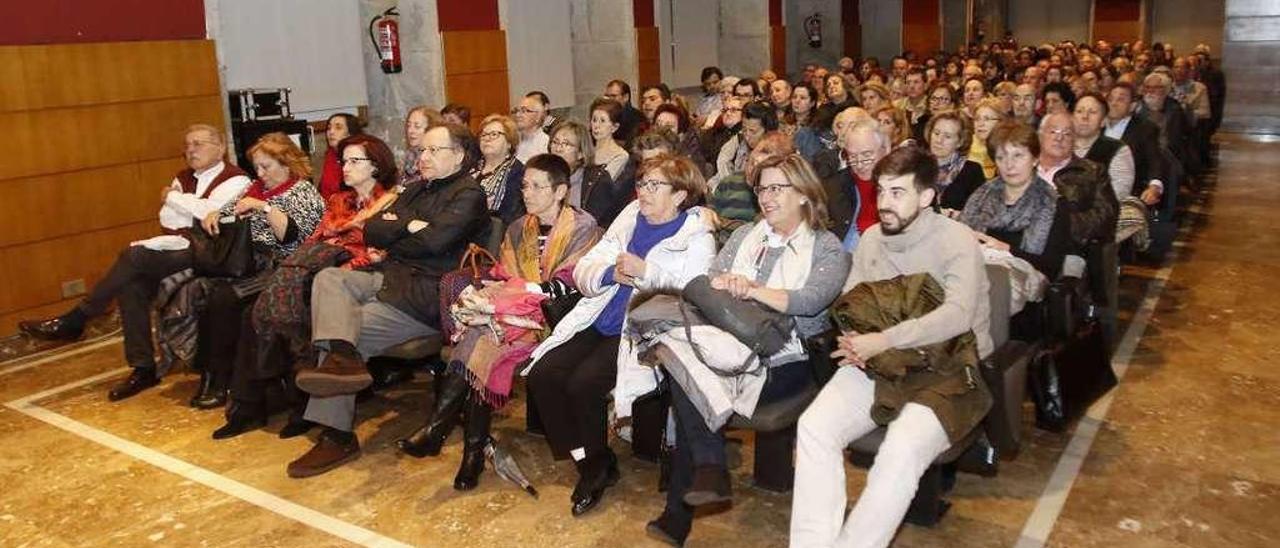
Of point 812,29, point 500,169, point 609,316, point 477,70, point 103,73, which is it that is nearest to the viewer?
point 609,316

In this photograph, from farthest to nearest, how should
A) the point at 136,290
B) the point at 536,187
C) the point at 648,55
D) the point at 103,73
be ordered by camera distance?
the point at 648,55, the point at 103,73, the point at 136,290, the point at 536,187

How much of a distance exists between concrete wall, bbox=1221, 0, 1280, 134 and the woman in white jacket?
45.7 ft

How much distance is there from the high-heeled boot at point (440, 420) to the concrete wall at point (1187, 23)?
23492 mm

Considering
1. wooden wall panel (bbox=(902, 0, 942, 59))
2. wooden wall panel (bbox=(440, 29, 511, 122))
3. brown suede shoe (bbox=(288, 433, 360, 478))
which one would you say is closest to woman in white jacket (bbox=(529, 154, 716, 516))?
brown suede shoe (bbox=(288, 433, 360, 478))

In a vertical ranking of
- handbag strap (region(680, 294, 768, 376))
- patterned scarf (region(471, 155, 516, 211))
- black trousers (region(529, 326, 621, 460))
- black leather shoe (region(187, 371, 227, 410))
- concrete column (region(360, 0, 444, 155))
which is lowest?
black leather shoe (region(187, 371, 227, 410))

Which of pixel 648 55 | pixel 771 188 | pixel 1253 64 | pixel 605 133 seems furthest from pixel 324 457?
pixel 1253 64

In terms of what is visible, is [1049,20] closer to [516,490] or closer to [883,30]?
[883,30]

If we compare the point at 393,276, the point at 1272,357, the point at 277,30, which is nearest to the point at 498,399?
the point at 393,276

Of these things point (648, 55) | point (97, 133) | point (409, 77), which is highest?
point (648, 55)

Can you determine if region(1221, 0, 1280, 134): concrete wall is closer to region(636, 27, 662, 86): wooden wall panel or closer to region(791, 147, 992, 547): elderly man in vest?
region(636, 27, 662, 86): wooden wall panel

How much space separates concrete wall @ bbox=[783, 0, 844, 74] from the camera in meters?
17.7

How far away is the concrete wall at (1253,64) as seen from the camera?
48.2 ft

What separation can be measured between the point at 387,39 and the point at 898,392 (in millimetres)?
6695

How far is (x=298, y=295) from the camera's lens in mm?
4430
